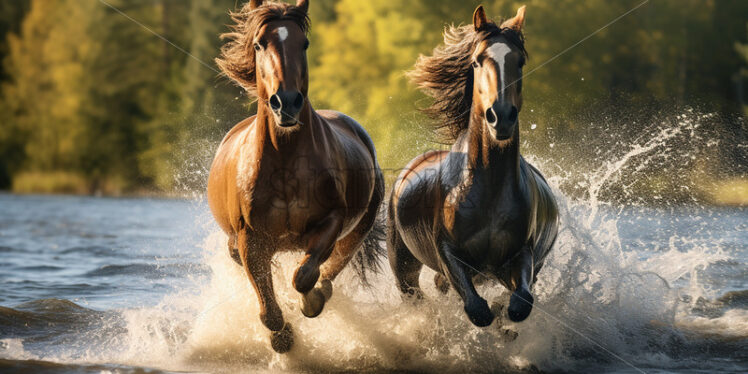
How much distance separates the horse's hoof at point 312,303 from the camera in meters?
5.67

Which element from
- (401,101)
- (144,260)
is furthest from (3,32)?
(144,260)

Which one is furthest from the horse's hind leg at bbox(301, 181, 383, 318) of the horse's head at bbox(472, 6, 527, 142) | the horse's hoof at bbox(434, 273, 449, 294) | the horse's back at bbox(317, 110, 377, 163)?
the horse's head at bbox(472, 6, 527, 142)

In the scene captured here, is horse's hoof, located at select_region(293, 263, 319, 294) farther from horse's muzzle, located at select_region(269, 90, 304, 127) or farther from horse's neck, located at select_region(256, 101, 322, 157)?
horse's muzzle, located at select_region(269, 90, 304, 127)

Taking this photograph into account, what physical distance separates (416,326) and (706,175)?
11.8 m

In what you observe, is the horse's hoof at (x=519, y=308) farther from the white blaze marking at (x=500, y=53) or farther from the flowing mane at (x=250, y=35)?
the flowing mane at (x=250, y=35)

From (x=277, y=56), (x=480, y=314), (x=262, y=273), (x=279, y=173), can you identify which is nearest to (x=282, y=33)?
(x=277, y=56)

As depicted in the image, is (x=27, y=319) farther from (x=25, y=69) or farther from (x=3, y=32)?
(x=3, y=32)

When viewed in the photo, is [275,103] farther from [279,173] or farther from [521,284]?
[521,284]

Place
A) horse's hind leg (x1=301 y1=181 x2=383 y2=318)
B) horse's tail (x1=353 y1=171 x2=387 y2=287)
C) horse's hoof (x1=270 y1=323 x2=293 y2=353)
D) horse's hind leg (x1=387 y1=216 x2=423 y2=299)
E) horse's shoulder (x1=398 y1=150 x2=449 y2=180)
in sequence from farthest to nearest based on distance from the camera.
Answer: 1. horse's tail (x1=353 y1=171 x2=387 y2=287)
2. horse's hind leg (x1=387 y1=216 x2=423 y2=299)
3. horse's hind leg (x1=301 y1=181 x2=383 y2=318)
4. horse's shoulder (x1=398 y1=150 x2=449 y2=180)
5. horse's hoof (x1=270 y1=323 x2=293 y2=353)

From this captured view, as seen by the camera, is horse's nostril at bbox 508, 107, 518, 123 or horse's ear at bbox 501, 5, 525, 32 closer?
horse's nostril at bbox 508, 107, 518, 123

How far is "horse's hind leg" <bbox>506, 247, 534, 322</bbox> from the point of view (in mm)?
5215

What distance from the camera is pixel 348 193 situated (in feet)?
19.5

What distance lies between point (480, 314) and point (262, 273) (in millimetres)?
1441

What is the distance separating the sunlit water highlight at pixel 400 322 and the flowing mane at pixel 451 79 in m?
1.30
